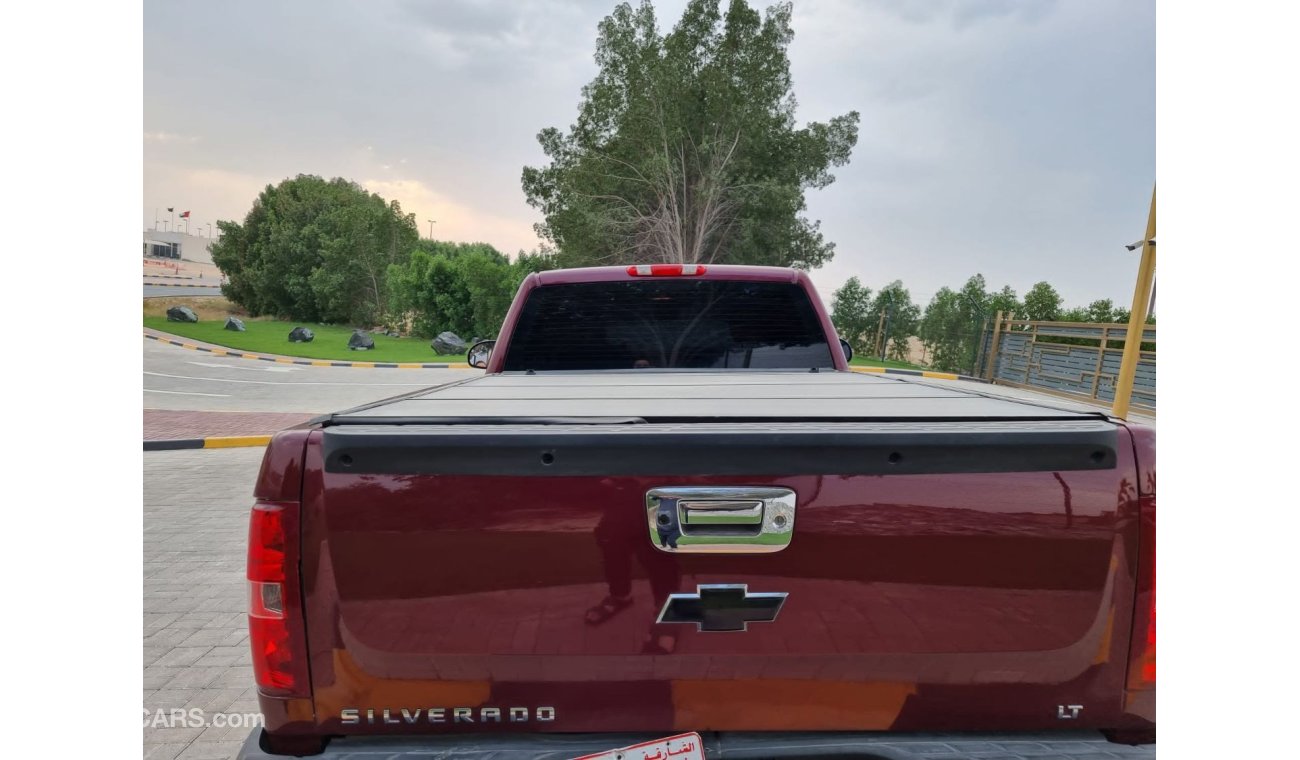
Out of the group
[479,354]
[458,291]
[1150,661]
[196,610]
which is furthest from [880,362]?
[1150,661]

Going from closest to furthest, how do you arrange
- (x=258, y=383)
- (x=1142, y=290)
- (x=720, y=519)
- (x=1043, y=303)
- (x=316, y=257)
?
(x=720, y=519) < (x=1142, y=290) < (x=258, y=383) < (x=1043, y=303) < (x=316, y=257)

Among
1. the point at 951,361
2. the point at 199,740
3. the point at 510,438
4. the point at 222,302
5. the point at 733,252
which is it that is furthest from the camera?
the point at 222,302

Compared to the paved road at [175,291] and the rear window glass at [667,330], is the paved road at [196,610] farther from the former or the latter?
the paved road at [175,291]

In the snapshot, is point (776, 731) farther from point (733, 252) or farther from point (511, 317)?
point (733, 252)

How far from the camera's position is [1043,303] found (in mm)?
25625

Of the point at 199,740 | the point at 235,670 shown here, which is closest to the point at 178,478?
the point at 235,670

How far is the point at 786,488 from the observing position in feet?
4.83

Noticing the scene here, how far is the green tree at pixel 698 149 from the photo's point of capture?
29.3 m

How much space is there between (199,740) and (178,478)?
6.30 m

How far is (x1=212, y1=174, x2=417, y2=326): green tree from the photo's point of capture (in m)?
43.2

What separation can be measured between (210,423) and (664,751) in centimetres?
1284

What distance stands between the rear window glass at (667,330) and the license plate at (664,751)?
8.38 ft

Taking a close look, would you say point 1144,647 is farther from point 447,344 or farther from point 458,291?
point 458,291

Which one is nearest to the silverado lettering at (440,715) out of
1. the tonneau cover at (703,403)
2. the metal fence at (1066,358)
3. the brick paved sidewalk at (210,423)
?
the tonneau cover at (703,403)
